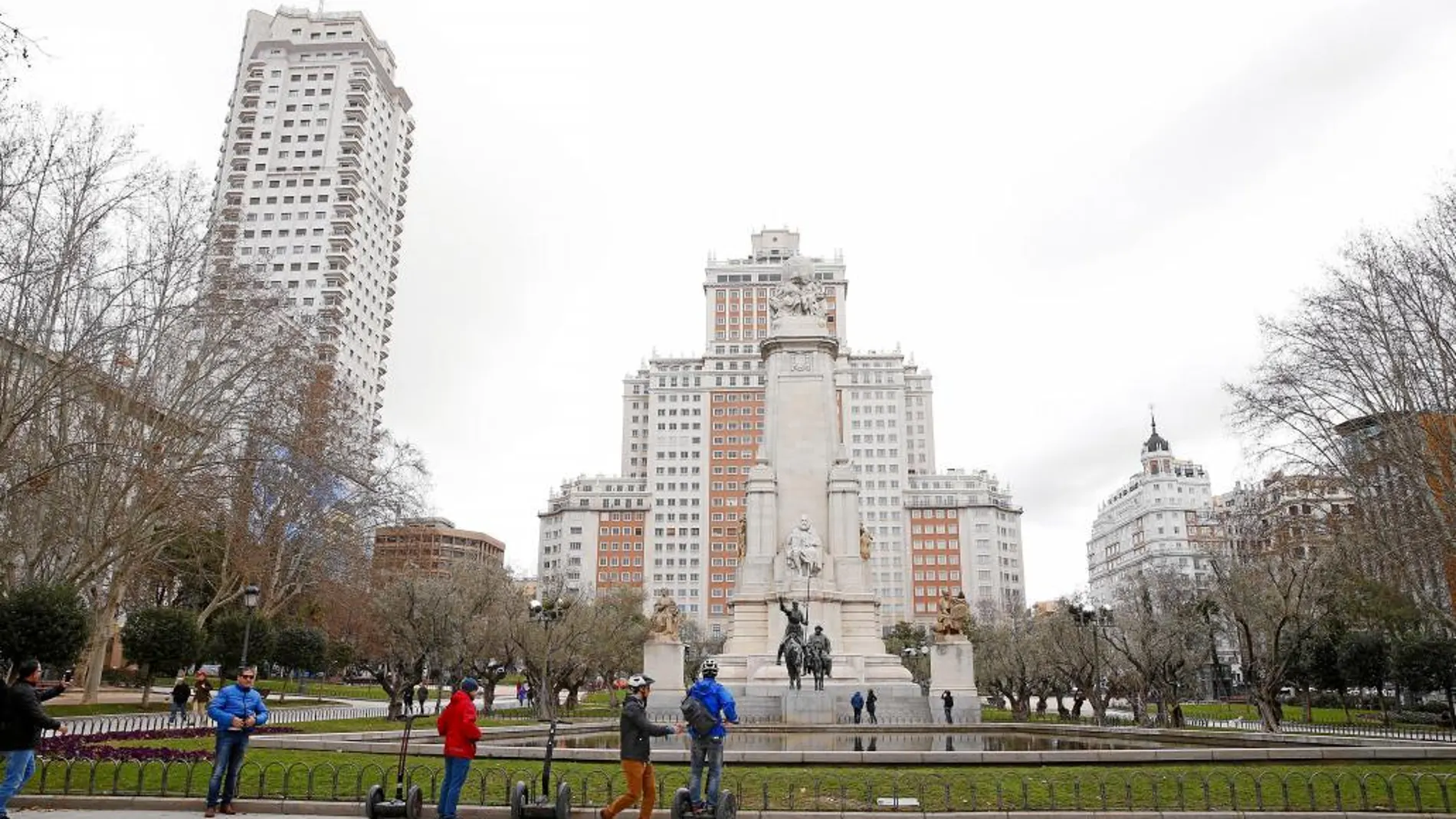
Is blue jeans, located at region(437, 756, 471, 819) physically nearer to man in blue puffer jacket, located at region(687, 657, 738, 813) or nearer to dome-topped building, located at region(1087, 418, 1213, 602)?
man in blue puffer jacket, located at region(687, 657, 738, 813)

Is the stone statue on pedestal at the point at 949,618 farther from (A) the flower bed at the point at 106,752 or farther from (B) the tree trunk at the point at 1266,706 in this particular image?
(A) the flower bed at the point at 106,752

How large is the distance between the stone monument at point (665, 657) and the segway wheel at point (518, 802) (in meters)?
26.2

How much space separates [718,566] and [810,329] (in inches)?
2921

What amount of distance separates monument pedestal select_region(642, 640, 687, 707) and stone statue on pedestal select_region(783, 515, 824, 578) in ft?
19.8

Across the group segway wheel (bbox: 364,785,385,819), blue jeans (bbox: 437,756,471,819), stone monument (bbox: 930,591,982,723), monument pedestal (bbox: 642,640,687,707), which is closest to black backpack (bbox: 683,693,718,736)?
blue jeans (bbox: 437,756,471,819)

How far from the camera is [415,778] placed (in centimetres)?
1432

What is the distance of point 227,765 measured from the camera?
1191 centimetres

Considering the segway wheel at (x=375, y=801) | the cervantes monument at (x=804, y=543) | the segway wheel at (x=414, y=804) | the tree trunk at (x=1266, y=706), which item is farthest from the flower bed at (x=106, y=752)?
the tree trunk at (x=1266, y=706)

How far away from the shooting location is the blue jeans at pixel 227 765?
11.7m

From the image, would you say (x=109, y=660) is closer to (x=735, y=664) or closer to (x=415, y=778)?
(x=735, y=664)

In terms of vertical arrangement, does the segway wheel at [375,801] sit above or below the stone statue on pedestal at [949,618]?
below

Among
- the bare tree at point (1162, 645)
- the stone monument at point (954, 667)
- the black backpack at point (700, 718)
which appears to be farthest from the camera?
the stone monument at point (954, 667)

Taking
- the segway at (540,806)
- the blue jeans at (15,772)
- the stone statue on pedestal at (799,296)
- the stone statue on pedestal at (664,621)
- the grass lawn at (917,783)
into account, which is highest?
the stone statue on pedestal at (799,296)

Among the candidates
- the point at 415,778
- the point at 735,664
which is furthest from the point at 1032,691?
the point at 415,778
